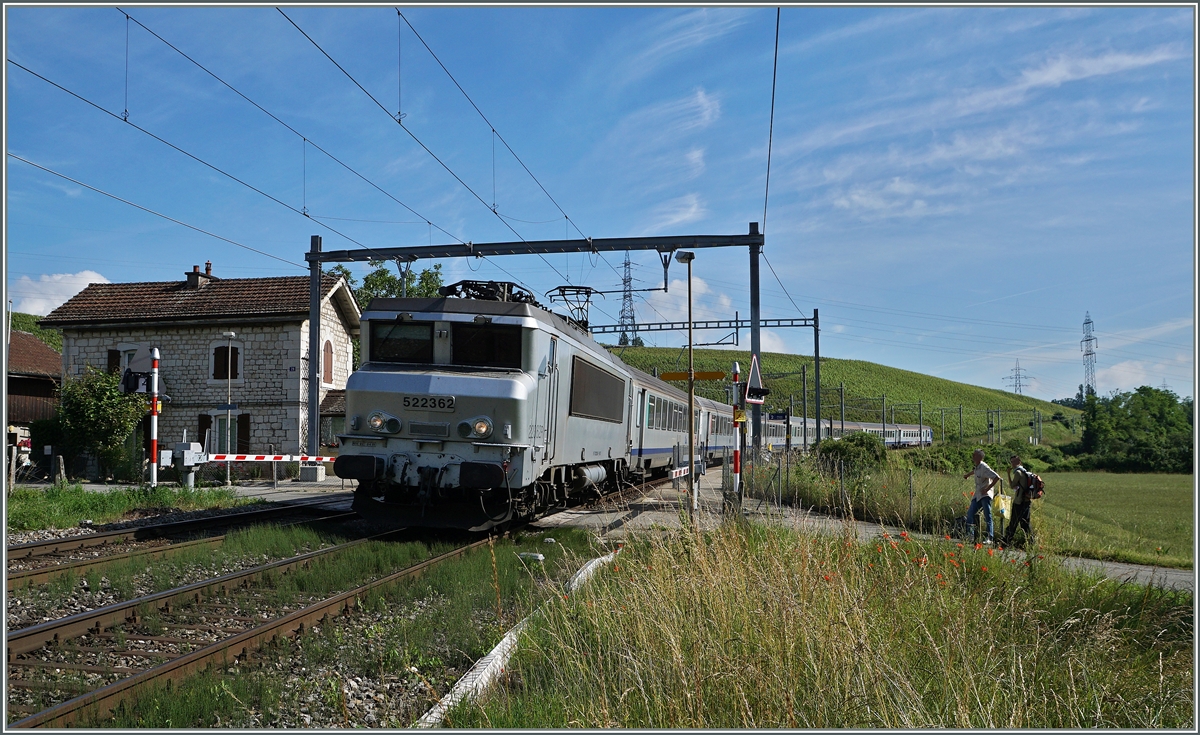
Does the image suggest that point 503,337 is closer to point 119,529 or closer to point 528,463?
point 528,463

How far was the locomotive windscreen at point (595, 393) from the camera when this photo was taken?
13086 mm

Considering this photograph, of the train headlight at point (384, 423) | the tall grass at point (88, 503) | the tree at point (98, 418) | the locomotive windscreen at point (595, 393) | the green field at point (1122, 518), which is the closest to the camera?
the train headlight at point (384, 423)

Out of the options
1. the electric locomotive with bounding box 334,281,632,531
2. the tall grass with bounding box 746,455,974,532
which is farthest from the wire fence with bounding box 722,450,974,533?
the electric locomotive with bounding box 334,281,632,531

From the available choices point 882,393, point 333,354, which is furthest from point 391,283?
point 882,393

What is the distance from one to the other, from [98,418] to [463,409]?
22.6 metres

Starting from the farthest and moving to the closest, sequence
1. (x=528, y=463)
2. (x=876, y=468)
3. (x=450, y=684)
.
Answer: (x=876, y=468), (x=528, y=463), (x=450, y=684)

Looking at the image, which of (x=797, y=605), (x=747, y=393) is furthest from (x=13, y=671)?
(x=747, y=393)

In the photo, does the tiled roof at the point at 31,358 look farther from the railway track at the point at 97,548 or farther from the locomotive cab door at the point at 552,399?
the locomotive cab door at the point at 552,399

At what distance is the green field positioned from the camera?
38.4 feet

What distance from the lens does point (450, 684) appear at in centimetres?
527

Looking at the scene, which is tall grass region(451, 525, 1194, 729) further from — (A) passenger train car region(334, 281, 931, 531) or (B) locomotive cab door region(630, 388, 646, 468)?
(B) locomotive cab door region(630, 388, 646, 468)

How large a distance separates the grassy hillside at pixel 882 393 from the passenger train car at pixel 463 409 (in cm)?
Answer: 6857

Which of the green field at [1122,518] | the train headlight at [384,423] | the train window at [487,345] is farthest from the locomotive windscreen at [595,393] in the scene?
the green field at [1122,518]

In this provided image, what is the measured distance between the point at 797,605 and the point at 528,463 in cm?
662
